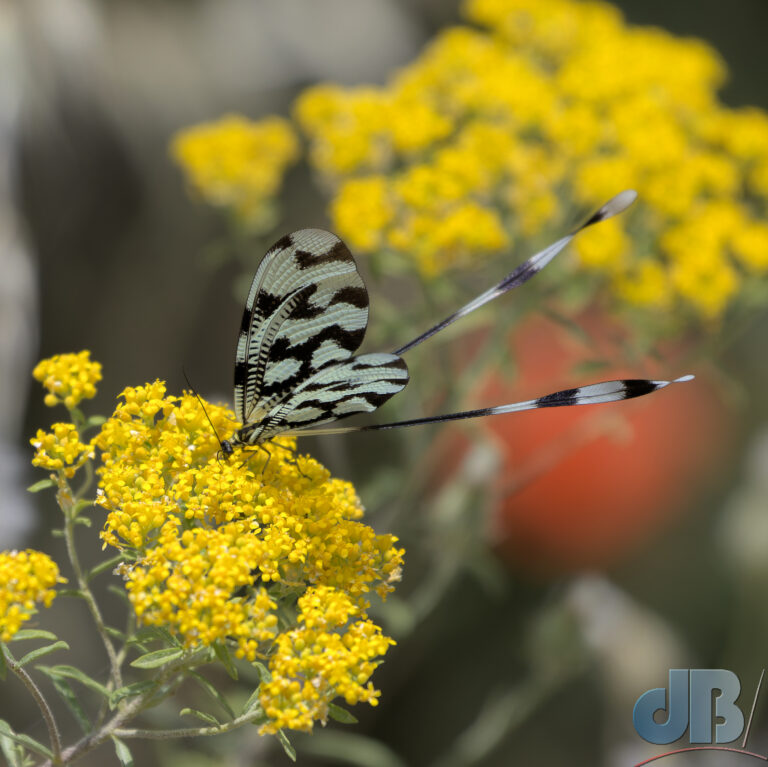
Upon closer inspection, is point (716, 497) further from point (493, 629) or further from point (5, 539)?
point (5, 539)

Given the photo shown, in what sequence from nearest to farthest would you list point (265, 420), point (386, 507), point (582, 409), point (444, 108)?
1. point (265, 420)
2. point (444, 108)
3. point (386, 507)
4. point (582, 409)

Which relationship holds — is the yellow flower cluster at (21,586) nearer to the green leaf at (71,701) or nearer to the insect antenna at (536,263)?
the green leaf at (71,701)

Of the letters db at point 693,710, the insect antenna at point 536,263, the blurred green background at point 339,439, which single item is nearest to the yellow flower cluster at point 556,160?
the blurred green background at point 339,439

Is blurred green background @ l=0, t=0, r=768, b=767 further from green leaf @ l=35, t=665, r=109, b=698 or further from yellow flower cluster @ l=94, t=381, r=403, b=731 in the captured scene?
green leaf @ l=35, t=665, r=109, b=698

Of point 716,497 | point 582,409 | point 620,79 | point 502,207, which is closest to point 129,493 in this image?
point 502,207

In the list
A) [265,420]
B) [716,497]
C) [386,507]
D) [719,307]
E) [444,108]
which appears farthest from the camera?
[716,497]

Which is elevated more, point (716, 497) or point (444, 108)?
point (444, 108)

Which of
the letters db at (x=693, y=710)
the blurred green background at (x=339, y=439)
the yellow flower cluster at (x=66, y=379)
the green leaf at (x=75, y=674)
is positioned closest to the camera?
the green leaf at (x=75, y=674)
